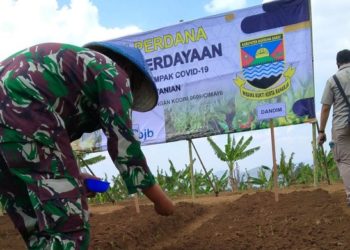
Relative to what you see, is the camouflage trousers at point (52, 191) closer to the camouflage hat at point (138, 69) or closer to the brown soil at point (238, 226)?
the camouflage hat at point (138, 69)

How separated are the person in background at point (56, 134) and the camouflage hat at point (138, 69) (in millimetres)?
165

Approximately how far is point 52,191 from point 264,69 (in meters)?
5.28

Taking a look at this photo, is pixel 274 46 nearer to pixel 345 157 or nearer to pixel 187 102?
pixel 187 102

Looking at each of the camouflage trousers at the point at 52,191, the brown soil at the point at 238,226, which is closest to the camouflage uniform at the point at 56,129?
the camouflage trousers at the point at 52,191

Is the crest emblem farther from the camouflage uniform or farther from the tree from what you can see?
the camouflage uniform

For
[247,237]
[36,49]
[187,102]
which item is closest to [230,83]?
[187,102]

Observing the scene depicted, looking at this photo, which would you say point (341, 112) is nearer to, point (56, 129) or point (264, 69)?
point (264, 69)

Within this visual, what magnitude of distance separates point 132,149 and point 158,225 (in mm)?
3560

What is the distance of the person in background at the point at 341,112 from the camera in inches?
194

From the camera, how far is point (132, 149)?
1.87 meters

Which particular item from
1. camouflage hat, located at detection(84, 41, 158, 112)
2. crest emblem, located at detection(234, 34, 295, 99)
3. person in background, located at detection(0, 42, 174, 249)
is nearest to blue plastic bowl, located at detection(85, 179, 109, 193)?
person in background, located at detection(0, 42, 174, 249)

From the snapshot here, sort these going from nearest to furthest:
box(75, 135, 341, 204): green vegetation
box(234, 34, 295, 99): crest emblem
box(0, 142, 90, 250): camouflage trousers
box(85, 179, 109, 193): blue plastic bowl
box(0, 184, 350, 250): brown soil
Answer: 1. box(0, 142, 90, 250): camouflage trousers
2. box(85, 179, 109, 193): blue plastic bowl
3. box(0, 184, 350, 250): brown soil
4. box(234, 34, 295, 99): crest emblem
5. box(75, 135, 341, 204): green vegetation

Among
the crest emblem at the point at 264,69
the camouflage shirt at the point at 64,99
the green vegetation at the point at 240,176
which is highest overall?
the crest emblem at the point at 264,69

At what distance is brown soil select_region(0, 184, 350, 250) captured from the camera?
3729mm
